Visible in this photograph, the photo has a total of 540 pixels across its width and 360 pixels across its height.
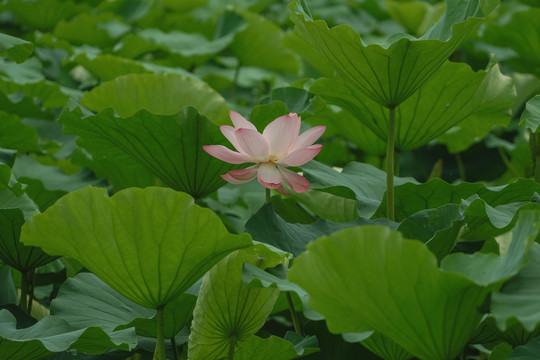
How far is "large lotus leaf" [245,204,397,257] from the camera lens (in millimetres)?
907

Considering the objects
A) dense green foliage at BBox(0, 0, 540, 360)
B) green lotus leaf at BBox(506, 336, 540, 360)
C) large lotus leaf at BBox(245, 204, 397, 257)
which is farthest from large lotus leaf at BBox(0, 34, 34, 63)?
green lotus leaf at BBox(506, 336, 540, 360)

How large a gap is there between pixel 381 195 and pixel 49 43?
Answer: 3.90 feet

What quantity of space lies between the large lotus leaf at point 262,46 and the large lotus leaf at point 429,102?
1.04 meters

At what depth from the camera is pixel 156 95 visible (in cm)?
131

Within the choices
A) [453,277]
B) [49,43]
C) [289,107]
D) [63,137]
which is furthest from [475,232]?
[49,43]

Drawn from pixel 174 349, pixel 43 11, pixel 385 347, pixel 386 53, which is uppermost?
pixel 386 53

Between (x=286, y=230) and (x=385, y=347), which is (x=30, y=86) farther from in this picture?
(x=385, y=347)

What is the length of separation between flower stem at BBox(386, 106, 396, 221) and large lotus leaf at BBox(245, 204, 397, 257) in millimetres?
55

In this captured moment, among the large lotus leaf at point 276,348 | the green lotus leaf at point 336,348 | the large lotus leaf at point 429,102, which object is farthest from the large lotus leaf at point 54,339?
the large lotus leaf at point 429,102

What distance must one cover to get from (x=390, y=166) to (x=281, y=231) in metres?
0.17

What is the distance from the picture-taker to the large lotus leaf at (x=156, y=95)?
1306mm

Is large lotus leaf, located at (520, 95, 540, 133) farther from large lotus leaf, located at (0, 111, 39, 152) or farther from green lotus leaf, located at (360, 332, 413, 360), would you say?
large lotus leaf, located at (0, 111, 39, 152)

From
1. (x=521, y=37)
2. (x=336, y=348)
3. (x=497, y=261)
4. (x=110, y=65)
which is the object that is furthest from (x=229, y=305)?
(x=521, y=37)

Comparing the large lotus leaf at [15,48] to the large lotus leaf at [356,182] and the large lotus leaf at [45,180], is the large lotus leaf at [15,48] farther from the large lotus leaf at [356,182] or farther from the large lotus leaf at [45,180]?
the large lotus leaf at [356,182]
